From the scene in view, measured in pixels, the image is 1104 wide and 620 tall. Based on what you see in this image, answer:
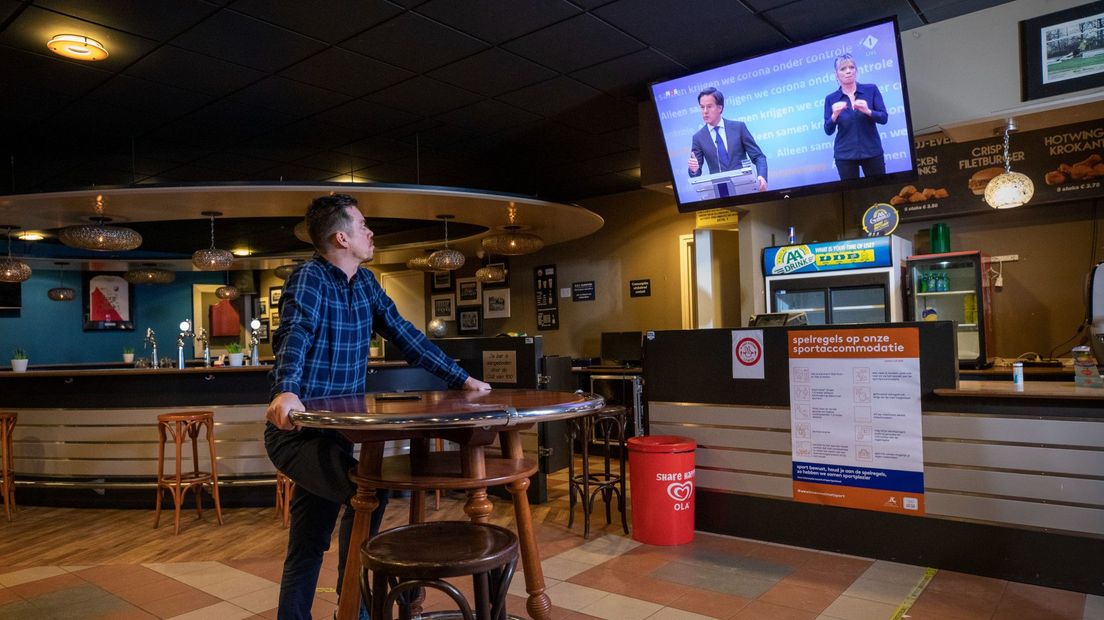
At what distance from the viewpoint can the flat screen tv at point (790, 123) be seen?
161 inches

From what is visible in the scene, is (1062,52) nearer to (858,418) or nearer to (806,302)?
(858,418)

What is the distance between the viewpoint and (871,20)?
13.6 feet

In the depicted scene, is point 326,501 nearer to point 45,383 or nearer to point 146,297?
point 45,383

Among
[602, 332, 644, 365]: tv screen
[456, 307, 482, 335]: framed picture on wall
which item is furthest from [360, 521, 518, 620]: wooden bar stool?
[456, 307, 482, 335]: framed picture on wall

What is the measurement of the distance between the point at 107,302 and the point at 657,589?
40.5ft

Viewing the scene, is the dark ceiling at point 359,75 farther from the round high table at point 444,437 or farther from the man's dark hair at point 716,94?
the round high table at point 444,437

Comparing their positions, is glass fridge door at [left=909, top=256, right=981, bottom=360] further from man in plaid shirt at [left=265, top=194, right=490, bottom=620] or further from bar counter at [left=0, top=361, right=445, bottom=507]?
man in plaid shirt at [left=265, top=194, right=490, bottom=620]

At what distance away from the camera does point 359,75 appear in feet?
15.7

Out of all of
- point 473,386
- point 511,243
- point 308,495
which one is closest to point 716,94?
point 511,243

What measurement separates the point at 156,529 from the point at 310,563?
345cm

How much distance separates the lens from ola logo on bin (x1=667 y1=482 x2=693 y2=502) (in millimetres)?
4094

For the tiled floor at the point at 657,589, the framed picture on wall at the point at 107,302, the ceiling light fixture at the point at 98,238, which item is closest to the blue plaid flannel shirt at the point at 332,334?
the tiled floor at the point at 657,589

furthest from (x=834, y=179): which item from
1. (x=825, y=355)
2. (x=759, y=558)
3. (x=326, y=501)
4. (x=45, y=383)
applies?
(x=45, y=383)

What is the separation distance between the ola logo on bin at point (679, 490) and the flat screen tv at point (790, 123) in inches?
78.9
